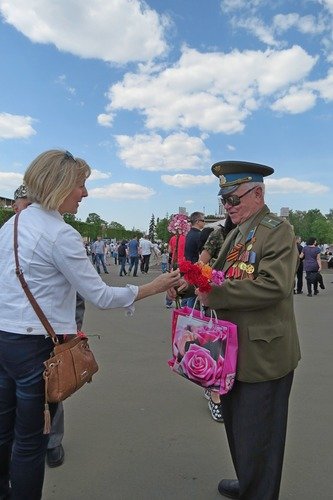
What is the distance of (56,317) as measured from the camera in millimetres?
2088

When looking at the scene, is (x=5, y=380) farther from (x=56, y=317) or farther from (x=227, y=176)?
(x=227, y=176)

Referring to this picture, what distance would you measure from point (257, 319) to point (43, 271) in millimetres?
1089

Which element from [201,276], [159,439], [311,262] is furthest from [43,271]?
[311,262]

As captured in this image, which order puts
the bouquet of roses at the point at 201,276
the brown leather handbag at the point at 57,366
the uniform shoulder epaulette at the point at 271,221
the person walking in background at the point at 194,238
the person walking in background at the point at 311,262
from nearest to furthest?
the brown leather handbag at the point at 57,366 < the bouquet of roses at the point at 201,276 < the uniform shoulder epaulette at the point at 271,221 < the person walking in background at the point at 194,238 < the person walking in background at the point at 311,262

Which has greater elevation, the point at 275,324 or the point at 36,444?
the point at 275,324

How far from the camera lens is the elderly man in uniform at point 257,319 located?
6.91 ft

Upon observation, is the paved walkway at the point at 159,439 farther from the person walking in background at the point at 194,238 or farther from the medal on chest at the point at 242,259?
the person walking in background at the point at 194,238

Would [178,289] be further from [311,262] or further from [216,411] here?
[311,262]

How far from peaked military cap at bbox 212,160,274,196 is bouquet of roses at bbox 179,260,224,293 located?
1.59 feet

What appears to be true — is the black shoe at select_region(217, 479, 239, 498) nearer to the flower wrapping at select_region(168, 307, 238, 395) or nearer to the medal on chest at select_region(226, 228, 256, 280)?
the flower wrapping at select_region(168, 307, 238, 395)

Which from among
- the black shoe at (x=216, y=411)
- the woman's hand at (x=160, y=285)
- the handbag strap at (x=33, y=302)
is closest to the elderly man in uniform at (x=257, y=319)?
the woman's hand at (x=160, y=285)

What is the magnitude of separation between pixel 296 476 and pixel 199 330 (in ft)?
5.01

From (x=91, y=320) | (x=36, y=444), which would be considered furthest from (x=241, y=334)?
(x=91, y=320)

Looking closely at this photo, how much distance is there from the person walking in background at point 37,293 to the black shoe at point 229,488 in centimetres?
120
